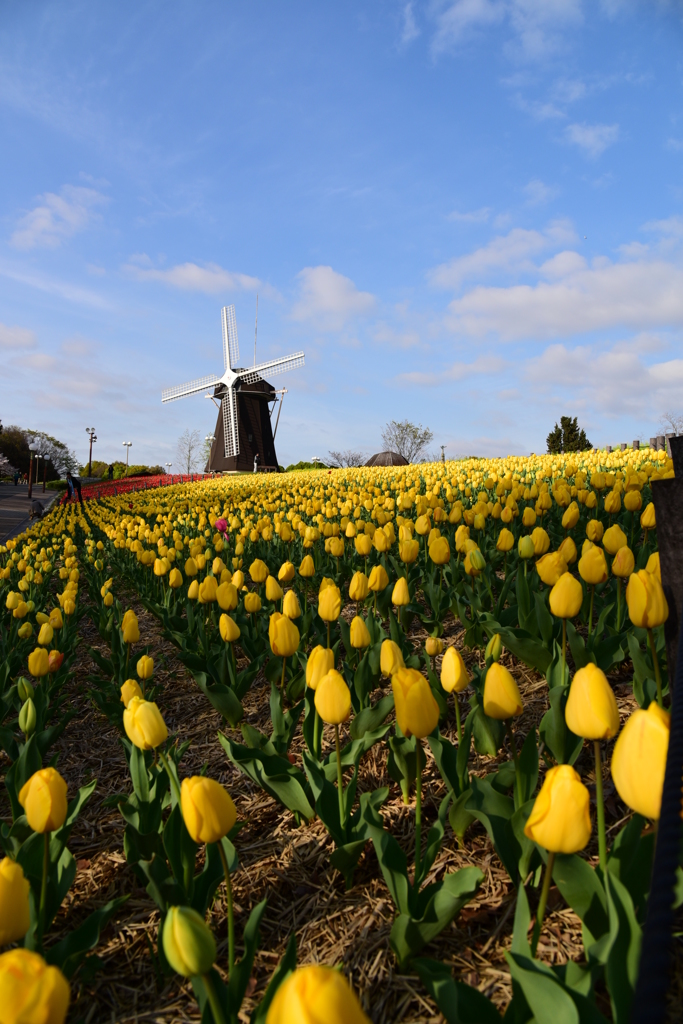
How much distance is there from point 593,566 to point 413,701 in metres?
1.24

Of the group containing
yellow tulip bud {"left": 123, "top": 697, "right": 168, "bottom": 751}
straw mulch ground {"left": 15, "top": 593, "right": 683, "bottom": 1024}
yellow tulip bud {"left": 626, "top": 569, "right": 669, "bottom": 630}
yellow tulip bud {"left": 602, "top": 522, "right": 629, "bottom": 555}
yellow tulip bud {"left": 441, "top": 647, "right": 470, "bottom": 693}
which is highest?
yellow tulip bud {"left": 602, "top": 522, "right": 629, "bottom": 555}

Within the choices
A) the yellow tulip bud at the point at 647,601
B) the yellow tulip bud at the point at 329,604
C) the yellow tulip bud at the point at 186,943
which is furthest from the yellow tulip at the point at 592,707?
the yellow tulip bud at the point at 329,604

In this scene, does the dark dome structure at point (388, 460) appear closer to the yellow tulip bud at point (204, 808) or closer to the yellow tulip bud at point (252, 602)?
the yellow tulip bud at point (252, 602)

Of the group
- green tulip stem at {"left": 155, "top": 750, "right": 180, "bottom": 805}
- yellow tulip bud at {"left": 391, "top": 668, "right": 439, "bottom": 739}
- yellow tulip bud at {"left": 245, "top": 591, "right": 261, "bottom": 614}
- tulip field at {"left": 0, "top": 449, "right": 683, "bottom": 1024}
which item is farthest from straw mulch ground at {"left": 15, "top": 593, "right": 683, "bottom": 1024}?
yellow tulip bud at {"left": 245, "top": 591, "right": 261, "bottom": 614}

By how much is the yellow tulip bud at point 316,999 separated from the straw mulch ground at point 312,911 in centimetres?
92

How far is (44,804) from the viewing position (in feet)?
4.36

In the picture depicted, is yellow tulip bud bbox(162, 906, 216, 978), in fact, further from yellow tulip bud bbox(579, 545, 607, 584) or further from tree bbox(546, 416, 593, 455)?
tree bbox(546, 416, 593, 455)

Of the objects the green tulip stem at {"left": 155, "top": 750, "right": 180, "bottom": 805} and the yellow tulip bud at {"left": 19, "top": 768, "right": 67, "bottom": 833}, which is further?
the green tulip stem at {"left": 155, "top": 750, "right": 180, "bottom": 805}

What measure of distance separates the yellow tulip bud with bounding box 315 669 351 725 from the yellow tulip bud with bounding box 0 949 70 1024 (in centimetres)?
90

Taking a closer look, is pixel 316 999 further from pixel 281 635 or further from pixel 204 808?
pixel 281 635

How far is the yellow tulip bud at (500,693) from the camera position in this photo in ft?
5.15

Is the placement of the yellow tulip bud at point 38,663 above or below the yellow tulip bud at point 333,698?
below

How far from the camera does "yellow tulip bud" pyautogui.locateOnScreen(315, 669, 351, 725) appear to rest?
1.61m

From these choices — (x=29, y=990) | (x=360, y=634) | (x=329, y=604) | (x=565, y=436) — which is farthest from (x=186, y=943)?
(x=565, y=436)
